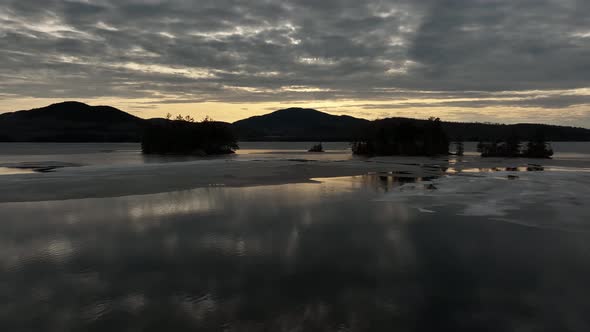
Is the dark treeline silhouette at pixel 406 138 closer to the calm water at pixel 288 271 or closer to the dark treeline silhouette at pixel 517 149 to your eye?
the dark treeline silhouette at pixel 517 149

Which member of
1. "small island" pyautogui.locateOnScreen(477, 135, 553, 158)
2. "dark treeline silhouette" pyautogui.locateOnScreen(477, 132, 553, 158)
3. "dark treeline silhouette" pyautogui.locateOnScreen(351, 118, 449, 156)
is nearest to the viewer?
"dark treeline silhouette" pyautogui.locateOnScreen(477, 132, 553, 158)

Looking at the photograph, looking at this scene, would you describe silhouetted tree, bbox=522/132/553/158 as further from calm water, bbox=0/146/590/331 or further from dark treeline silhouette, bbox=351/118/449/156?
calm water, bbox=0/146/590/331

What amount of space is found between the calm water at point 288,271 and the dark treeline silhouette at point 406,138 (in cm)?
5925

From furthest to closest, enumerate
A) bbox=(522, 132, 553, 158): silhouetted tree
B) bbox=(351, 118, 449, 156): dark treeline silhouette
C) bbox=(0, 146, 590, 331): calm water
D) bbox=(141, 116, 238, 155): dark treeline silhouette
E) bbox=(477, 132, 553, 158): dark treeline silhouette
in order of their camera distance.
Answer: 1. bbox=(141, 116, 238, 155): dark treeline silhouette
2. bbox=(351, 118, 449, 156): dark treeline silhouette
3. bbox=(477, 132, 553, 158): dark treeline silhouette
4. bbox=(522, 132, 553, 158): silhouetted tree
5. bbox=(0, 146, 590, 331): calm water

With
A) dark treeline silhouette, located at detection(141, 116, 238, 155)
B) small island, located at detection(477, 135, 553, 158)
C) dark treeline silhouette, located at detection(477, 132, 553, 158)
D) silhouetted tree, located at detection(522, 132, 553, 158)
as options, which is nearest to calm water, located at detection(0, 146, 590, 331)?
dark treeline silhouette, located at detection(477, 132, 553, 158)

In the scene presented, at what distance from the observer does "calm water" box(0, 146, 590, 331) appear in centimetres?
727

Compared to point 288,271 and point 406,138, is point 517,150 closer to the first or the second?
point 406,138

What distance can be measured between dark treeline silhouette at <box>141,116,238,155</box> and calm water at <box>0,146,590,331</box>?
221 feet

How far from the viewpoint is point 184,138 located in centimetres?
8362

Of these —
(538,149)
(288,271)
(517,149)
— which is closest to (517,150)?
(517,149)

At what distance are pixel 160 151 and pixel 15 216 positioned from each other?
69.9 m

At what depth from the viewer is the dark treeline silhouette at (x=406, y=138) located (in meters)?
74.8

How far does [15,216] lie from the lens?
1630 centimetres

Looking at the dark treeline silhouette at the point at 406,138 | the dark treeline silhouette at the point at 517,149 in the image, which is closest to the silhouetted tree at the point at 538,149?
the dark treeline silhouette at the point at 517,149
